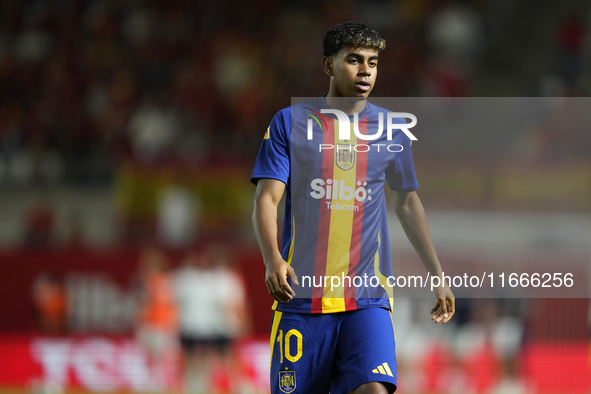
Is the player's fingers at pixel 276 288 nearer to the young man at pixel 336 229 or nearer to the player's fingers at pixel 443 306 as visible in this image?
the young man at pixel 336 229

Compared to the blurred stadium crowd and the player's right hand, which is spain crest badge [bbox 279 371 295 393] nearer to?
the player's right hand

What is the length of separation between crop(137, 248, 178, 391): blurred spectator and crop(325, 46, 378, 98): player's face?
7239 mm

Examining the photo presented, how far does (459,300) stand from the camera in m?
9.43

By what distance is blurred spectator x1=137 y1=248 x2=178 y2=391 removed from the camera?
10.4 m

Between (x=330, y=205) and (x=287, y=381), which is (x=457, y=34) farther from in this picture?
(x=287, y=381)

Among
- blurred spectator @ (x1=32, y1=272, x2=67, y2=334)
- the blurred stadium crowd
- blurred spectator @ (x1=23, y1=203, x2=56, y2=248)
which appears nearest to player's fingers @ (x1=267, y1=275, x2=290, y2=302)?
blurred spectator @ (x1=32, y1=272, x2=67, y2=334)

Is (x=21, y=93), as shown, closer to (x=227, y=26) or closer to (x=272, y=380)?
(x=227, y=26)

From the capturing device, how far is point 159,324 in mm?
10414

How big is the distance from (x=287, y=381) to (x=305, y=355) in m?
0.14

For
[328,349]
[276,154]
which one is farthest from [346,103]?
[328,349]

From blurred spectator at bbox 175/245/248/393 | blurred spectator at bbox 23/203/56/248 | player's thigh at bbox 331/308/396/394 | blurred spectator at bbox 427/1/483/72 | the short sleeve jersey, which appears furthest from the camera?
blurred spectator at bbox 427/1/483/72

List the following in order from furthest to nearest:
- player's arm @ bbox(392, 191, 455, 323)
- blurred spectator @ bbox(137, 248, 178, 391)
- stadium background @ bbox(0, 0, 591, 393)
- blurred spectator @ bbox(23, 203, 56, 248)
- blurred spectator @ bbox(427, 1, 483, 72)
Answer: blurred spectator @ bbox(427, 1, 483, 72) → blurred spectator @ bbox(23, 203, 56, 248) → blurred spectator @ bbox(137, 248, 178, 391) → stadium background @ bbox(0, 0, 591, 393) → player's arm @ bbox(392, 191, 455, 323)

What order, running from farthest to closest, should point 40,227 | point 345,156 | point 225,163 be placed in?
point 225,163 < point 40,227 < point 345,156

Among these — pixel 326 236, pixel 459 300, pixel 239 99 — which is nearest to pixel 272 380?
pixel 326 236
